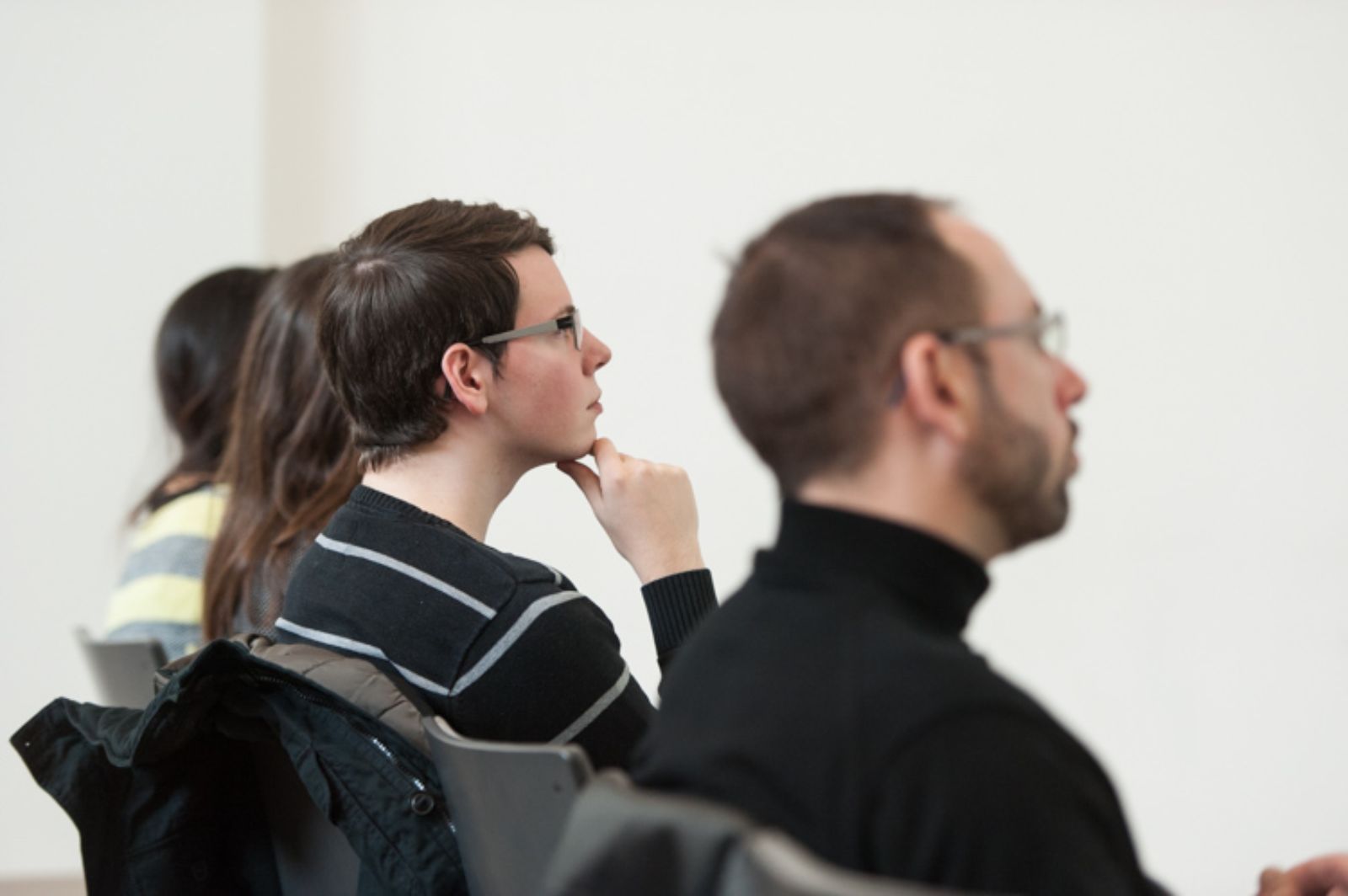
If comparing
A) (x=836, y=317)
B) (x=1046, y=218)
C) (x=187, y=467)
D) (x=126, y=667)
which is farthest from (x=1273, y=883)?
(x=1046, y=218)

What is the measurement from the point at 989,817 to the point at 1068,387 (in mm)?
350

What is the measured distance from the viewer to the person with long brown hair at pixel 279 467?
213cm

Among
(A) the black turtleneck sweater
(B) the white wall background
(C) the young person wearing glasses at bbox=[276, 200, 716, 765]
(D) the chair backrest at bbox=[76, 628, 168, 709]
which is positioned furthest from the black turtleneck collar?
(B) the white wall background

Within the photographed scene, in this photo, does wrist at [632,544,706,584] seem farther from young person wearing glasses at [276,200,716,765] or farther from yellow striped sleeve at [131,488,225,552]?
yellow striped sleeve at [131,488,225,552]

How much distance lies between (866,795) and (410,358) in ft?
2.92

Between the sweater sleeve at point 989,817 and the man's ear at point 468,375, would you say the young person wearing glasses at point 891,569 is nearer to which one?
the sweater sleeve at point 989,817

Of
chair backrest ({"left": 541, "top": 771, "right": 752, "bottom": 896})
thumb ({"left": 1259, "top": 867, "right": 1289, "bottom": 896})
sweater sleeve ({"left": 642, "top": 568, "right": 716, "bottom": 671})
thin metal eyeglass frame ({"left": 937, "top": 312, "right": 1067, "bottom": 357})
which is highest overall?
thin metal eyeglass frame ({"left": 937, "top": 312, "right": 1067, "bottom": 357})

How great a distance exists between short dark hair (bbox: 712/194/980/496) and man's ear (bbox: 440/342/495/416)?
2.05 ft

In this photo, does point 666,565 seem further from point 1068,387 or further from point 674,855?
point 674,855

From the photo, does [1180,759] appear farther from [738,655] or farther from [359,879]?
[738,655]

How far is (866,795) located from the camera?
76 cm

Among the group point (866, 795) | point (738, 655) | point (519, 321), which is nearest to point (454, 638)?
point (519, 321)

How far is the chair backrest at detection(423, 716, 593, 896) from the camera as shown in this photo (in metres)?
0.95

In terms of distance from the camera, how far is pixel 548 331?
156 cm
